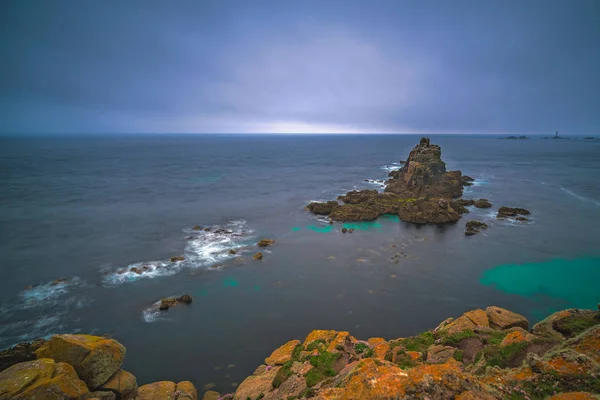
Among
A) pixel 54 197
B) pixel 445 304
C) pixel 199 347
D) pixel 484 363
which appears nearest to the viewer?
pixel 484 363

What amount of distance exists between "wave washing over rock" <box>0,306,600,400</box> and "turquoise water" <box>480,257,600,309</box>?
15908 mm

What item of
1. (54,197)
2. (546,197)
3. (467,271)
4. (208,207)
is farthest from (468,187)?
(54,197)

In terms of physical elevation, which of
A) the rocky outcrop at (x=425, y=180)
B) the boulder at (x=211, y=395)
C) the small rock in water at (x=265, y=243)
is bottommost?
the boulder at (x=211, y=395)

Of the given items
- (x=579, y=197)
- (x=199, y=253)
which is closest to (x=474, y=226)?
(x=579, y=197)

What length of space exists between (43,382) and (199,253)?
30655 mm

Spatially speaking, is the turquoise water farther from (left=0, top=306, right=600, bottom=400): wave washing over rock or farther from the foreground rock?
the foreground rock

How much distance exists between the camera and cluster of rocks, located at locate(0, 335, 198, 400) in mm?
14898

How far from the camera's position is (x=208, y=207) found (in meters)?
71.3

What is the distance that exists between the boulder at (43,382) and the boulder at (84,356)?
1003 millimetres

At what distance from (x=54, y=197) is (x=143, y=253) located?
52.3 meters

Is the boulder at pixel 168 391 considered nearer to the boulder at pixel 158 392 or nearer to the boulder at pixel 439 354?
the boulder at pixel 158 392

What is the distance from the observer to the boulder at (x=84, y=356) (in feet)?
57.7

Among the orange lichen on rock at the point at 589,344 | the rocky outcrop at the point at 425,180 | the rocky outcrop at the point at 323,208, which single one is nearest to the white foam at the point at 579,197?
the rocky outcrop at the point at 425,180

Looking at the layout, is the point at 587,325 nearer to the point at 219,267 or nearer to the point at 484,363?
the point at 484,363
